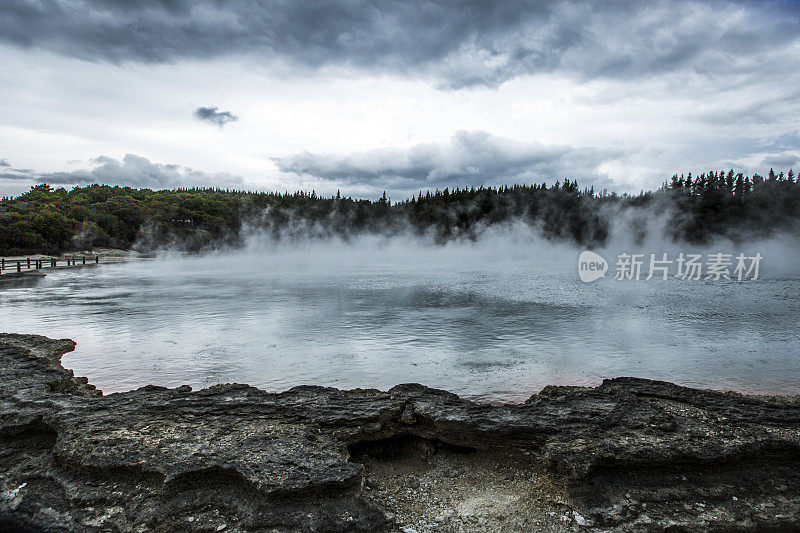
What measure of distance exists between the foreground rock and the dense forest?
6582 centimetres

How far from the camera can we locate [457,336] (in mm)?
12523

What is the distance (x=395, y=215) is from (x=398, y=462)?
108276 mm

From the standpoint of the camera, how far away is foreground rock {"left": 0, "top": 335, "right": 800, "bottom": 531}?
3.91 m

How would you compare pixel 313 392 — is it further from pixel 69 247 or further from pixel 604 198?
pixel 604 198

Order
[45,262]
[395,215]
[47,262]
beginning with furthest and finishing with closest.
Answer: [395,215] → [47,262] → [45,262]

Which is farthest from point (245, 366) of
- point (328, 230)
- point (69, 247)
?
point (328, 230)

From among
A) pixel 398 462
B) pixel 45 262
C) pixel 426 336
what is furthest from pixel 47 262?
pixel 398 462

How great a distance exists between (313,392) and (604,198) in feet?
359

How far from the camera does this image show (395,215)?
112375 millimetres

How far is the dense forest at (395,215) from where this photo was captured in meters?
69.1

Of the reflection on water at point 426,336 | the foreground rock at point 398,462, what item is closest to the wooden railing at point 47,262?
the reflection on water at point 426,336

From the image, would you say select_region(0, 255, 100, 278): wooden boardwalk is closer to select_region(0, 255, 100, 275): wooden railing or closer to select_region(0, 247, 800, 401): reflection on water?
select_region(0, 255, 100, 275): wooden railing

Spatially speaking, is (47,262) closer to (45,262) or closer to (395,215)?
(45,262)

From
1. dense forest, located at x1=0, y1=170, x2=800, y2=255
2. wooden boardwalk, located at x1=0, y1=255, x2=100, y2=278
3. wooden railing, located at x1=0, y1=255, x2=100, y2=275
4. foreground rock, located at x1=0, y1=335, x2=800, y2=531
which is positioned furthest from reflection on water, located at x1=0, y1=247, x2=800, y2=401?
dense forest, located at x1=0, y1=170, x2=800, y2=255
